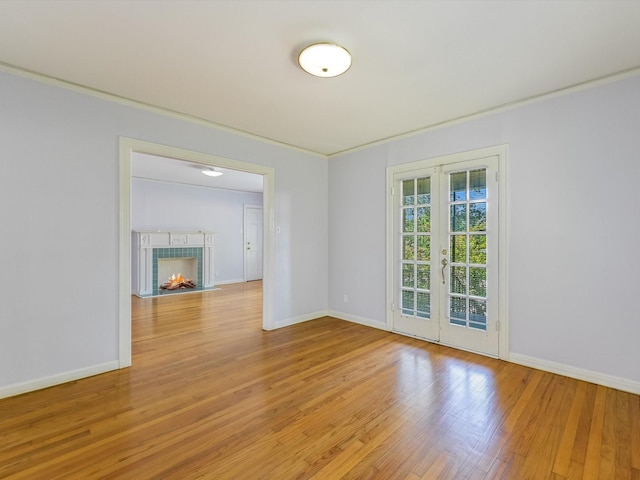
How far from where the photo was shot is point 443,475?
161 centimetres

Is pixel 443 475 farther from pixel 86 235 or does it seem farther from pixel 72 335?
pixel 86 235

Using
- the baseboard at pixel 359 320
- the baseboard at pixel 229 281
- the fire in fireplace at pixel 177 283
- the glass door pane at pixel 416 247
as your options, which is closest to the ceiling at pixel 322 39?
the glass door pane at pixel 416 247

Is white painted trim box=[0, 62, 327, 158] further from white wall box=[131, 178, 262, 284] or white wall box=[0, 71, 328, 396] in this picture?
white wall box=[131, 178, 262, 284]

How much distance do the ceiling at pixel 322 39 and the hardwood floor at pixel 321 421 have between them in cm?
261

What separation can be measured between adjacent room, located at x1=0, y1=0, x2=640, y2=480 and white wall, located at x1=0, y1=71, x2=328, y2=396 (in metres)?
0.02

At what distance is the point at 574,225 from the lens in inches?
108

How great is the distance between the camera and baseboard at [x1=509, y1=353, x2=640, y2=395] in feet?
8.08

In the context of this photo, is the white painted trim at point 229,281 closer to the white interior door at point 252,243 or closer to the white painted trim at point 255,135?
the white interior door at point 252,243

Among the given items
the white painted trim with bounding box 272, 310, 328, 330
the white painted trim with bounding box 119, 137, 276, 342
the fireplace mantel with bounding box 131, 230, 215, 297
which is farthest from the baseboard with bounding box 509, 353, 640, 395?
the fireplace mantel with bounding box 131, 230, 215, 297

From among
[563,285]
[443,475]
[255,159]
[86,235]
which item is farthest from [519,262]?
[86,235]

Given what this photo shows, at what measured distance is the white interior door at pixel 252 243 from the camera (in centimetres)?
899

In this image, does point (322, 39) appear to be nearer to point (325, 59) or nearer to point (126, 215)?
point (325, 59)

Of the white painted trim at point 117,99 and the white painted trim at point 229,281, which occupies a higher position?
the white painted trim at point 117,99

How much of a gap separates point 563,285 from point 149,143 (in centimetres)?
424
